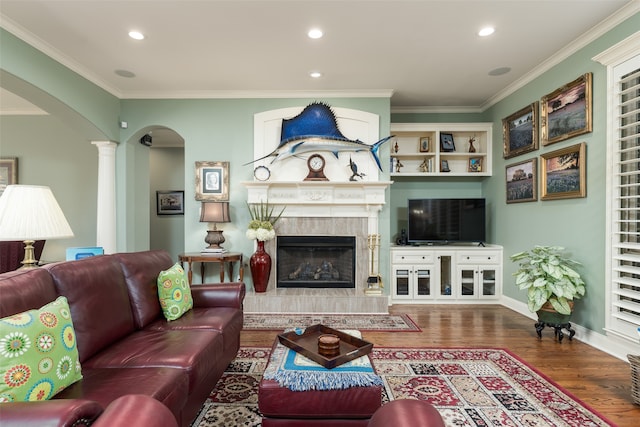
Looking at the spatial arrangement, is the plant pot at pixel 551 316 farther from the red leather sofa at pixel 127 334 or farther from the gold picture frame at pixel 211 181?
the gold picture frame at pixel 211 181

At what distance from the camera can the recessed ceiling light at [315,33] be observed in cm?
290

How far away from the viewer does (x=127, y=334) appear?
2.05m

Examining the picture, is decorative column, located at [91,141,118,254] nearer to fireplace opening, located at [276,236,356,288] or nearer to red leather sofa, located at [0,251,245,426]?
fireplace opening, located at [276,236,356,288]

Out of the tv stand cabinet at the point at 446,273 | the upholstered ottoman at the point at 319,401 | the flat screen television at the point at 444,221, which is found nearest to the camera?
the upholstered ottoman at the point at 319,401

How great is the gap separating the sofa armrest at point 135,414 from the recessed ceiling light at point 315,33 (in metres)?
2.91

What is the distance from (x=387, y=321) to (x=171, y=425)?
3063 mm

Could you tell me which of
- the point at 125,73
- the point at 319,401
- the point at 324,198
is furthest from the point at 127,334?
the point at 125,73

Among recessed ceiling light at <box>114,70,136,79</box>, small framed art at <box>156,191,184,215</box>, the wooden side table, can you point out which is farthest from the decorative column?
small framed art at <box>156,191,184,215</box>

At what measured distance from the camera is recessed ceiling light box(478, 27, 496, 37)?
2.90 meters

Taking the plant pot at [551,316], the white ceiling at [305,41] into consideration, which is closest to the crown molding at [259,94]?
the white ceiling at [305,41]

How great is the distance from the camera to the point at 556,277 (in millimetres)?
3010

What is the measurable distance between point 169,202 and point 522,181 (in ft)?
20.5

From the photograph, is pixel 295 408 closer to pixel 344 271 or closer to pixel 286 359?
pixel 286 359

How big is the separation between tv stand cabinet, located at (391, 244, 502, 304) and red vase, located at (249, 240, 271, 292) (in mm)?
1671
